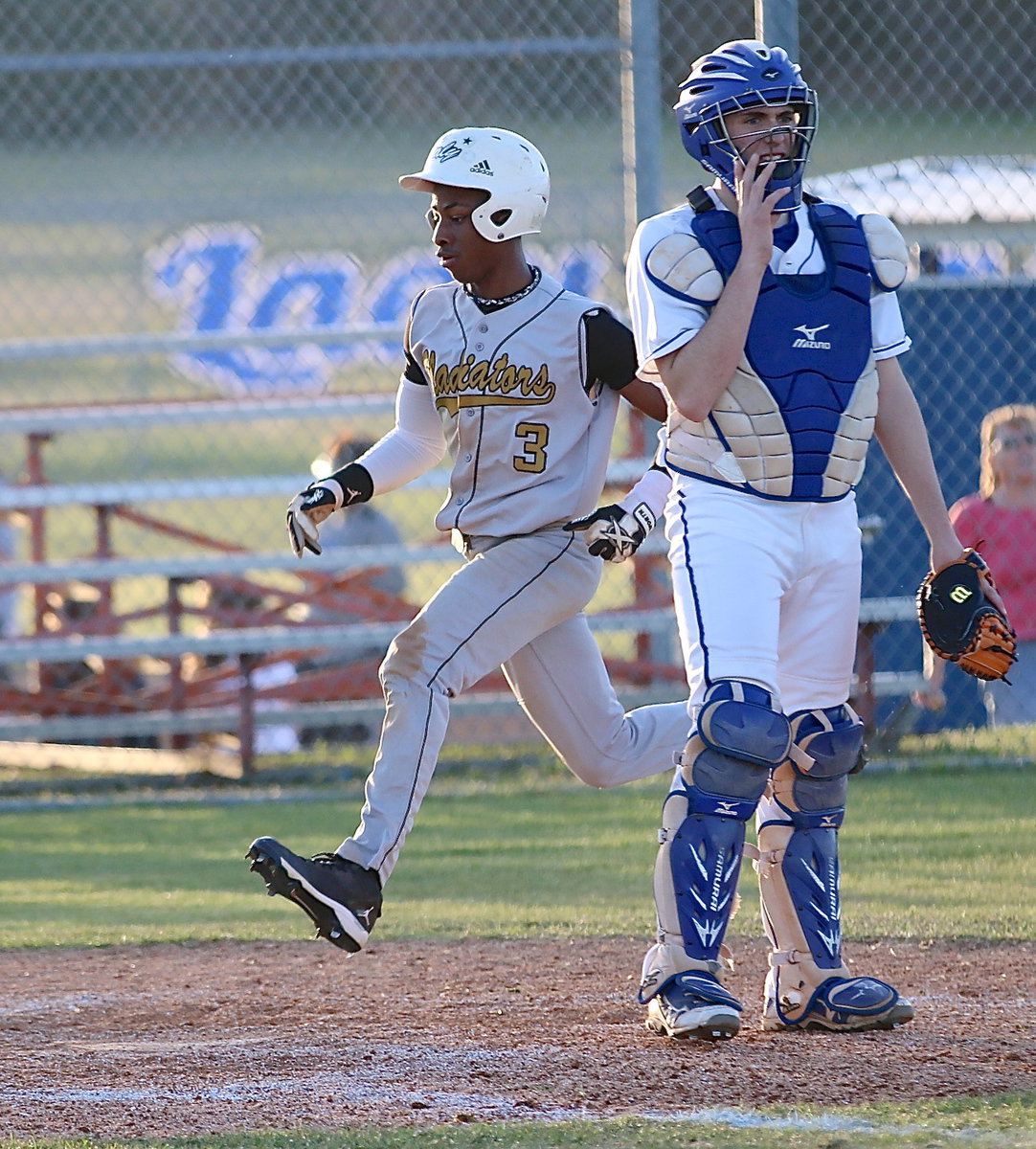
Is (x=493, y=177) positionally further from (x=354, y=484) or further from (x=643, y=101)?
(x=643, y=101)

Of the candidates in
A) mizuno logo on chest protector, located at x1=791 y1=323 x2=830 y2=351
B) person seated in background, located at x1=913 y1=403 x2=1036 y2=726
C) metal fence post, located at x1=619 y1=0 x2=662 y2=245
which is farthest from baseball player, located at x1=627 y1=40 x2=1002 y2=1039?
person seated in background, located at x1=913 y1=403 x2=1036 y2=726

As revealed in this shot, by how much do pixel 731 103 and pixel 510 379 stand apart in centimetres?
87

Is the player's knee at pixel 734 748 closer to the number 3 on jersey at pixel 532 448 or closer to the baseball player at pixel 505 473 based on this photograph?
the baseball player at pixel 505 473

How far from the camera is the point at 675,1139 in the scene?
2.92 m

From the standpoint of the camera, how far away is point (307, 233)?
1171 inches

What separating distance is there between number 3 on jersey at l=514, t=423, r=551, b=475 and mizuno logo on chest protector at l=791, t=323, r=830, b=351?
0.78 m

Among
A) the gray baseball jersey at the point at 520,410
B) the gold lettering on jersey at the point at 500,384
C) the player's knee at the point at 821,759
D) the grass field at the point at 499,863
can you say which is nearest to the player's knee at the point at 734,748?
the player's knee at the point at 821,759

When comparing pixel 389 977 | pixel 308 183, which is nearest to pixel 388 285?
pixel 308 183

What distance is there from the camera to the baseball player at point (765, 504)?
3.57m

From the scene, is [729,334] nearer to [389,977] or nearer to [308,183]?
[389,977]

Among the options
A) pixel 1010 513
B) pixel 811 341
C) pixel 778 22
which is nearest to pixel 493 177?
pixel 811 341

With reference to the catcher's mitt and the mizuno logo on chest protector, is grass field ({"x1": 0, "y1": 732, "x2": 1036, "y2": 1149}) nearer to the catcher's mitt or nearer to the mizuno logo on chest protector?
the catcher's mitt

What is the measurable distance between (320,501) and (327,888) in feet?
3.12

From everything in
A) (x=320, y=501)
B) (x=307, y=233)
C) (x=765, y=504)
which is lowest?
(x=765, y=504)
